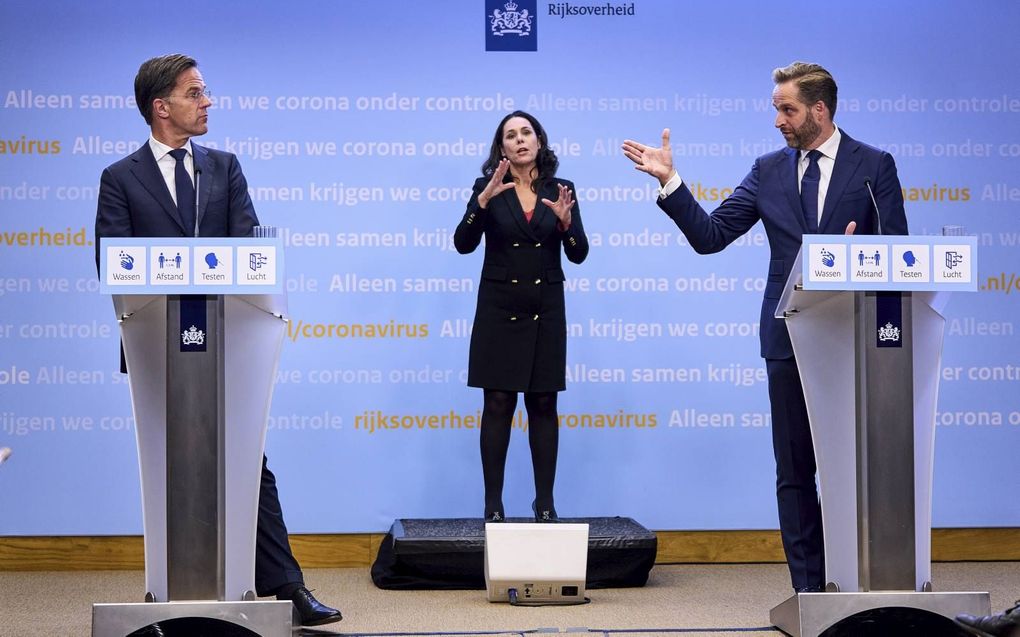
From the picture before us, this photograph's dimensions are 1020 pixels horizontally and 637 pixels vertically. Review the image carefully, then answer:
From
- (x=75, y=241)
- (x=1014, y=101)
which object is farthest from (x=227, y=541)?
(x=1014, y=101)

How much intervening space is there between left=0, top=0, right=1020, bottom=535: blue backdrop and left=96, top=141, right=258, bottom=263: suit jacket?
1464 millimetres

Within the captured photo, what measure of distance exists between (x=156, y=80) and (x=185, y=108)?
13 cm

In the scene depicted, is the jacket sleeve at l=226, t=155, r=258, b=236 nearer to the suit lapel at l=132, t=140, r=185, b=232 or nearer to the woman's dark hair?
the suit lapel at l=132, t=140, r=185, b=232

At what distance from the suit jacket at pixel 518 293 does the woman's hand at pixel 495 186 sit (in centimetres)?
6

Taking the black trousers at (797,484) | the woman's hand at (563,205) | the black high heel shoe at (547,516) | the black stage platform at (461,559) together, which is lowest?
the black stage platform at (461,559)

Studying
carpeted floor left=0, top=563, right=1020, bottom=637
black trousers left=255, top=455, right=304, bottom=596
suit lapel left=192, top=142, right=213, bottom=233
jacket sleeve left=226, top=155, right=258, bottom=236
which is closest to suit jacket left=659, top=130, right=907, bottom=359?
carpeted floor left=0, top=563, right=1020, bottom=637

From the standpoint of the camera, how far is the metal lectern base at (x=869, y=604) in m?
3.14

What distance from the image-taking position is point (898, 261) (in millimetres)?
3092

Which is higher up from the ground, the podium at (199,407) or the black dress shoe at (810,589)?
the podium at (199,407)

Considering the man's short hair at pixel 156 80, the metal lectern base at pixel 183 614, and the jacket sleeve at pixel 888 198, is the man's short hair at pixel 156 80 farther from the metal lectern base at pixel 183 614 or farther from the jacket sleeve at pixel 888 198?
the jacket sleeve at pixel 888 198

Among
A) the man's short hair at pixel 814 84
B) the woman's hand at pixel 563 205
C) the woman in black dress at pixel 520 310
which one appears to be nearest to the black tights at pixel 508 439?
the woman in black dress at pixel 520 310

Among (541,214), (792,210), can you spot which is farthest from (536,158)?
(792,210)

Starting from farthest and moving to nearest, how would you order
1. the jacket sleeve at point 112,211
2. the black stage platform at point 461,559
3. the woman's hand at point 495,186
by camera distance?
the black stage platform at point 461,559
the woman's hand at point 495,186
the jacket sleeve at point 112,211

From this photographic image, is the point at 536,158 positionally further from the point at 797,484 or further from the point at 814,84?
the point at 797,484
